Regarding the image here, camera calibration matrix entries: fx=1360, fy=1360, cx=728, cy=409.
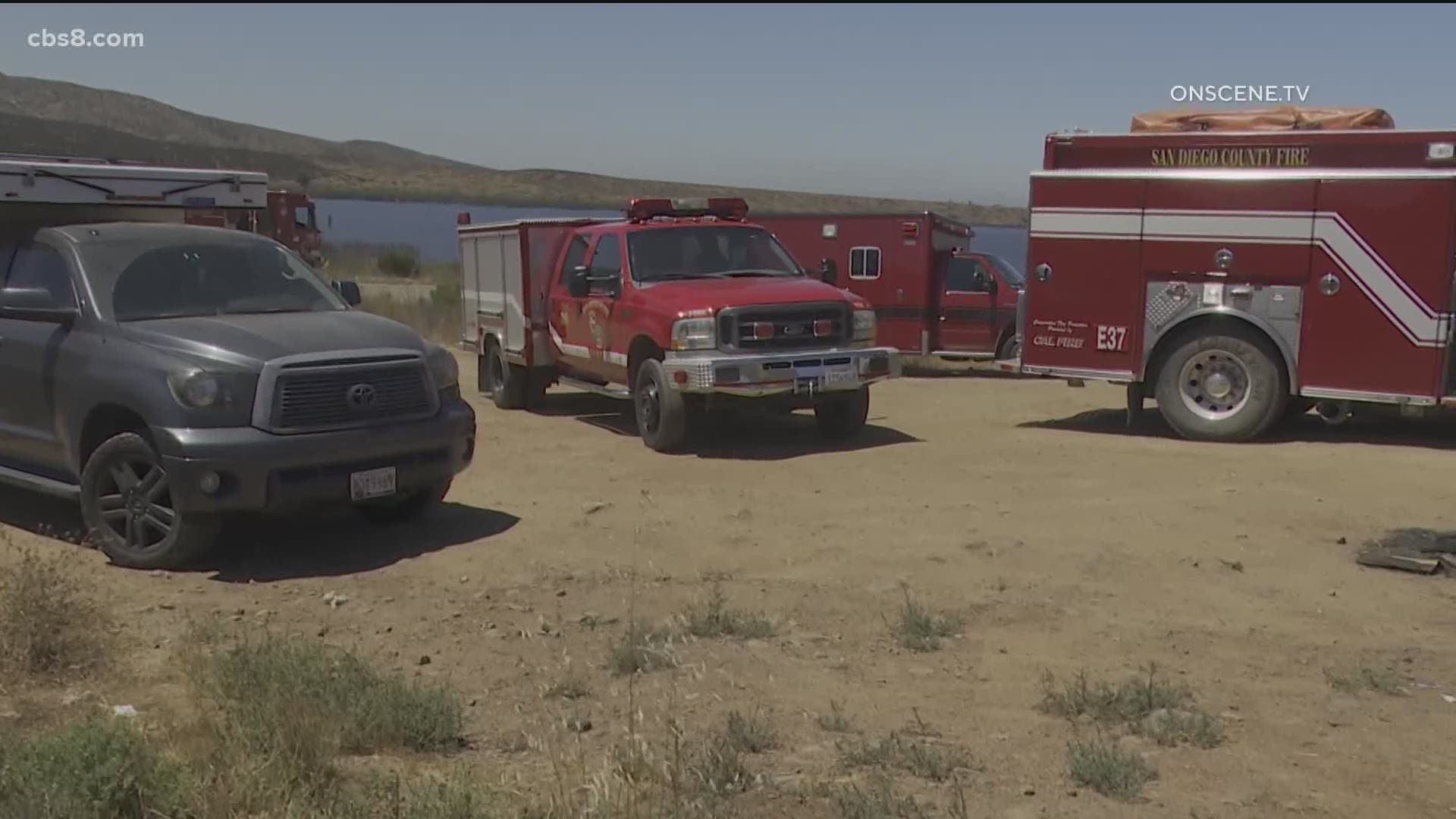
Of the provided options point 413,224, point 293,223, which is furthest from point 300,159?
point 293,223

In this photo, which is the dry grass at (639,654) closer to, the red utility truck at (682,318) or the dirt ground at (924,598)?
the dirt ground at (924,598)

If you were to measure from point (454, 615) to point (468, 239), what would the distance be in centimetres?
1024

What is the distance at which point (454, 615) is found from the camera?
6770 mm

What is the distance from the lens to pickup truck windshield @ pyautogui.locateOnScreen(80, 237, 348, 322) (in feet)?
26.2

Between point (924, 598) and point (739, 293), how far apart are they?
17.2 ft

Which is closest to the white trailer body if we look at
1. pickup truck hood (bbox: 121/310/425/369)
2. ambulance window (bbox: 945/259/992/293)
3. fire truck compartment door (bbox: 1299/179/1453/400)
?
pickup truck hood (bbox: 121/310/425/369)

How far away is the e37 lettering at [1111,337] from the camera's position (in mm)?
12836

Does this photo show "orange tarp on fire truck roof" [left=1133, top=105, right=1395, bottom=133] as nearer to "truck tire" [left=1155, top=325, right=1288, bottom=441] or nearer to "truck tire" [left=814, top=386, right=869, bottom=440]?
"truck tire" [left=1155, top=325, right=1288, bottom=441]

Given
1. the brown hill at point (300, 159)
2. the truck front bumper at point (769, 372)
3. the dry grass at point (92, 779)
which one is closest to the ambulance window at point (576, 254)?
the truck front bumper at point (769, 372)

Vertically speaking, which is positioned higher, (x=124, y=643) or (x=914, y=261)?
(x=914, y=261)

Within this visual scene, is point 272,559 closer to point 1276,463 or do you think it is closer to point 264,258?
point 264,258

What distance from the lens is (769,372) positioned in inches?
453

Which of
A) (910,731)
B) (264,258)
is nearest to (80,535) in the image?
(264,258)

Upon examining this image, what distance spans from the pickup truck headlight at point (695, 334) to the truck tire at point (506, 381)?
4.18 metres
